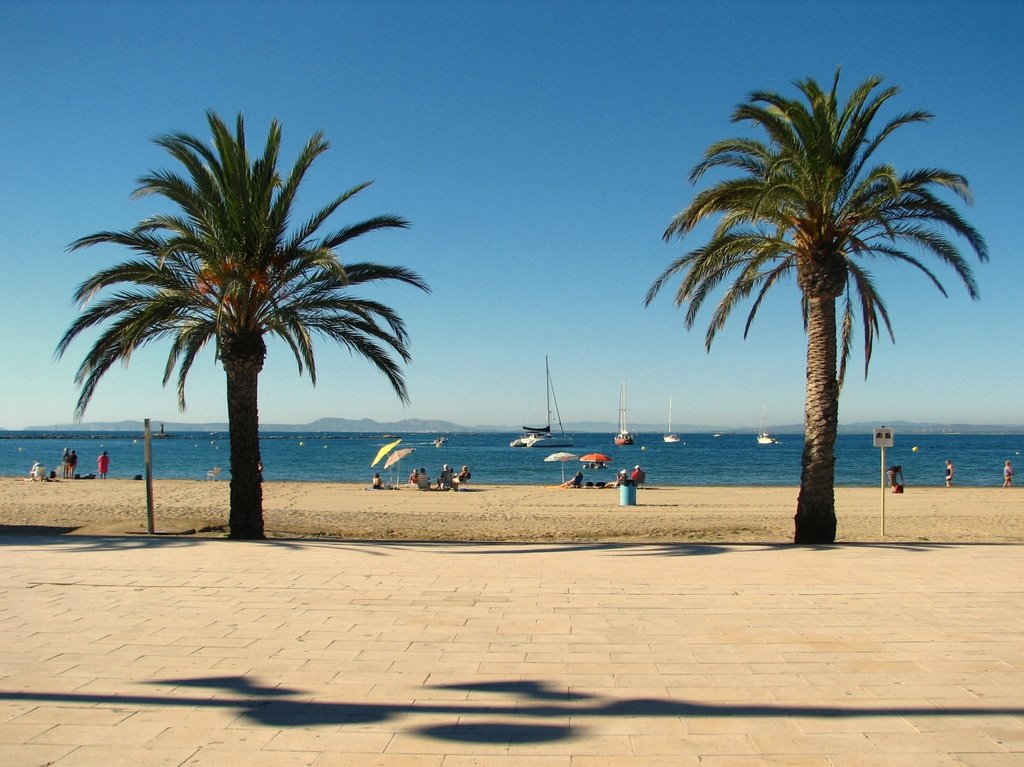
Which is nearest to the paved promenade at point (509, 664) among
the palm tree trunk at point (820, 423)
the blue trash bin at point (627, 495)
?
the palm tree trunk at point (820, 423)

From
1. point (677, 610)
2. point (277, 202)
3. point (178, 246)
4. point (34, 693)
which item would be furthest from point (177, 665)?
point (277, 202)

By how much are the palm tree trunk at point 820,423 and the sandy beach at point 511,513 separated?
98.2 inches

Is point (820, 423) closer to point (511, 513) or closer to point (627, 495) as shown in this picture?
point (511, 513)

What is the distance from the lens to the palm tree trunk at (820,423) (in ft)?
37.8

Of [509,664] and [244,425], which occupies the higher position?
[244,425]

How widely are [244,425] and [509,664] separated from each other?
8296 millimetres

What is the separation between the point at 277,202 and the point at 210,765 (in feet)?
32.5

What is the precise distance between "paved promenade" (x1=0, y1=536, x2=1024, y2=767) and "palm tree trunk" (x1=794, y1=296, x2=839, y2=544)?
2712 mm

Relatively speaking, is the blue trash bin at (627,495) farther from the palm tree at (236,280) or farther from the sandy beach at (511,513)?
the palm tree at (236,280)

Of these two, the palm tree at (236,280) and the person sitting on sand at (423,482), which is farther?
the person sitting on sand at (423,482)

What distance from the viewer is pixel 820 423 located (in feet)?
37.7

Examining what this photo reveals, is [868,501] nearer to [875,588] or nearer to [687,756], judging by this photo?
A: [875,588]

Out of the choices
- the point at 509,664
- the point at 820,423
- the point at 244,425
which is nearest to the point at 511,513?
the point at 244,425

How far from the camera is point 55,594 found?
7219 millimetres
